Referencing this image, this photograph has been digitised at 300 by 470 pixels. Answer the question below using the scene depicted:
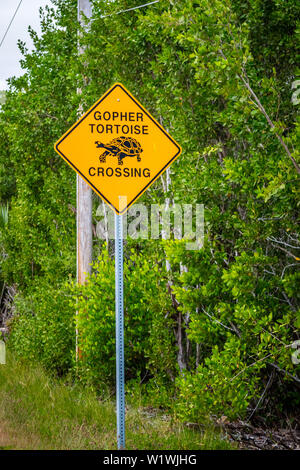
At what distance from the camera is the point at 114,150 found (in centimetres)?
572

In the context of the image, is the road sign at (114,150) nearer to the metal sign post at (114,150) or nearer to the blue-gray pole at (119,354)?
the metal sign post at (114,150)

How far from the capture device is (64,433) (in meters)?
6.24

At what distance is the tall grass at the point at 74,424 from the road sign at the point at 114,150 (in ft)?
7.81

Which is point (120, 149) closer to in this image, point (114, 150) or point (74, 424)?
point (114, 150)

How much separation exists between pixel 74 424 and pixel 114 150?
317cm

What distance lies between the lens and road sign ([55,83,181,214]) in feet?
18.8


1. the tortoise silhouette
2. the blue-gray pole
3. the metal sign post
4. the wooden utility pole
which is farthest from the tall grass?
the tortoise silhouette

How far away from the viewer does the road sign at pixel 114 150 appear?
18.8 feet

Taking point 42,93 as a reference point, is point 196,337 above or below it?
below

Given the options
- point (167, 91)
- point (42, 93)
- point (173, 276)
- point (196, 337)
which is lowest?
point (196, 337)

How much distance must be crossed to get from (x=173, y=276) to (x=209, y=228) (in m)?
1.25

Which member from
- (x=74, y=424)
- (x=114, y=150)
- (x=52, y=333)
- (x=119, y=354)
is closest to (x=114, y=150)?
(x=114, y=150)

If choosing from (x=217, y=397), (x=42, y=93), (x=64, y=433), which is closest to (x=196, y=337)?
(x=217, y=397)
